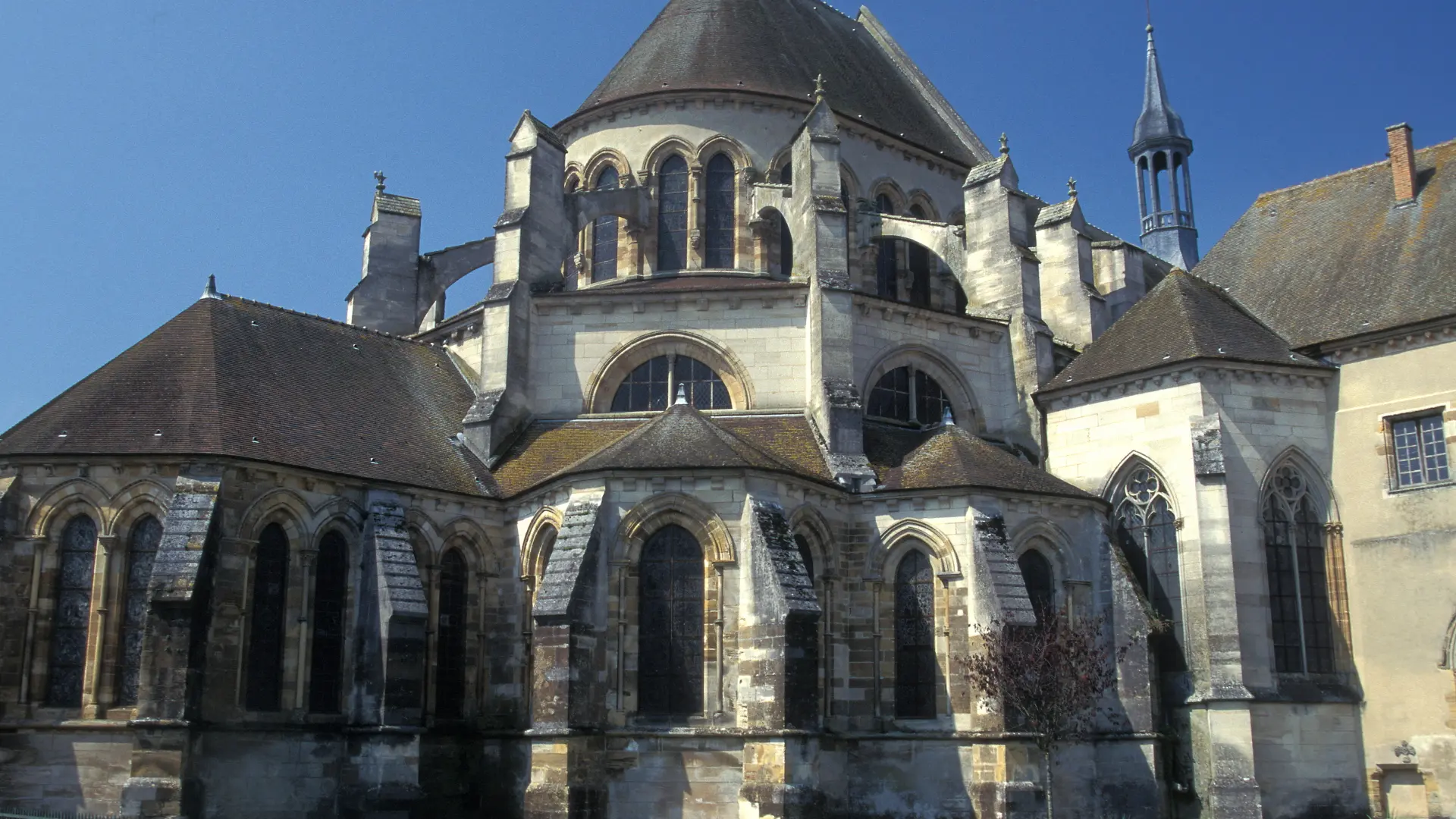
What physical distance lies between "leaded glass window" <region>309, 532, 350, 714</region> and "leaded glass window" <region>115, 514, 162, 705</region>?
7.91ft

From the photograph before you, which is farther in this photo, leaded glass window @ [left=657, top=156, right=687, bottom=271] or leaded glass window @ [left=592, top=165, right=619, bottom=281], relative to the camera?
leaded glass window @ [left=592, top=165, right=619, bottom=281]

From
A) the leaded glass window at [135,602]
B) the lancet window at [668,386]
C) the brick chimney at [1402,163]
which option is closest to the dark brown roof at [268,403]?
the leaded glass window at [135,602]

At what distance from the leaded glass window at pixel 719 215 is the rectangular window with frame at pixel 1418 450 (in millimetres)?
13097

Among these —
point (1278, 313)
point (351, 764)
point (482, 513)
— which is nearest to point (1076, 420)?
point (1278, 313)

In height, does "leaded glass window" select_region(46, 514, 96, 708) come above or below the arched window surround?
below

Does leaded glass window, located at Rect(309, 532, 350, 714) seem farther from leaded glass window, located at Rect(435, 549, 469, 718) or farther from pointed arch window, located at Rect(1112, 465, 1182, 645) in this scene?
pointed arch window, located at Rect(1112, 465, 1182, 645)

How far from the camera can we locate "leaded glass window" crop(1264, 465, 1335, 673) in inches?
909

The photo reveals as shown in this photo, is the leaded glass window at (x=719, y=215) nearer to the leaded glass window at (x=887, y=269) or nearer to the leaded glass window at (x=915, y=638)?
the leaded glass window at (x=887, y=269)

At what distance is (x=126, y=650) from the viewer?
20547 millimetres

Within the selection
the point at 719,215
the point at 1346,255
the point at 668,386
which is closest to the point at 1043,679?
the point at 668,386

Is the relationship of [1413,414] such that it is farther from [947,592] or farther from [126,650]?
[126,650]

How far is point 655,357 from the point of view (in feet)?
86.7

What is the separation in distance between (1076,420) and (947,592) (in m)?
5.00

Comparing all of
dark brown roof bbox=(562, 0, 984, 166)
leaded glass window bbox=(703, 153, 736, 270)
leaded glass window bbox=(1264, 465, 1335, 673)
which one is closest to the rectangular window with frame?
leaded glass window bbox=(1264, 465, 1335, 673)
